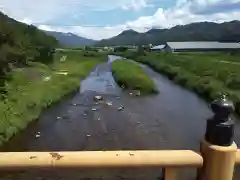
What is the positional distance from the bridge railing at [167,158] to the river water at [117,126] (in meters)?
7.98

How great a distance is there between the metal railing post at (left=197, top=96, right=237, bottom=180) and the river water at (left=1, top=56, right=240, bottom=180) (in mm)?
7977

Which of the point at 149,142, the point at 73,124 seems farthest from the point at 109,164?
the point at 73,124

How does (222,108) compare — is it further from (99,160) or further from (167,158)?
(99,160)

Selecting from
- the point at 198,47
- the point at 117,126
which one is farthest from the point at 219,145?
the point at 198,47

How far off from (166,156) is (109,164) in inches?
13.2

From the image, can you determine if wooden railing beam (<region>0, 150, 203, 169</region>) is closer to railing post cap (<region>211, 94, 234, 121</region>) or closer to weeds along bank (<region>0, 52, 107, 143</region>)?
railing post cap (<region>211, 94, 234, 121</region>)

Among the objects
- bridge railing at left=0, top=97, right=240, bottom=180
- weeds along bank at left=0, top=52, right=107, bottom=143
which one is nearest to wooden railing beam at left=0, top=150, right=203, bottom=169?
bridge railing at left=0, top=97, right=240, bottom=180

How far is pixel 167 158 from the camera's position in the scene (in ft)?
6.65

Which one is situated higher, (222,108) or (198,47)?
(222,108)

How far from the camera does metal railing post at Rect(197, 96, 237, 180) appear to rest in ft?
6.42

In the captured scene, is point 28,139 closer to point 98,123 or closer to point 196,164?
point 98,123

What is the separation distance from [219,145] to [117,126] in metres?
15.3

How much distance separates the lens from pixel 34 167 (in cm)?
201

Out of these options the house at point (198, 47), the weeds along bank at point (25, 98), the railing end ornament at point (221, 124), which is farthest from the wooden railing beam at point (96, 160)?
the house at point (198, 47)
